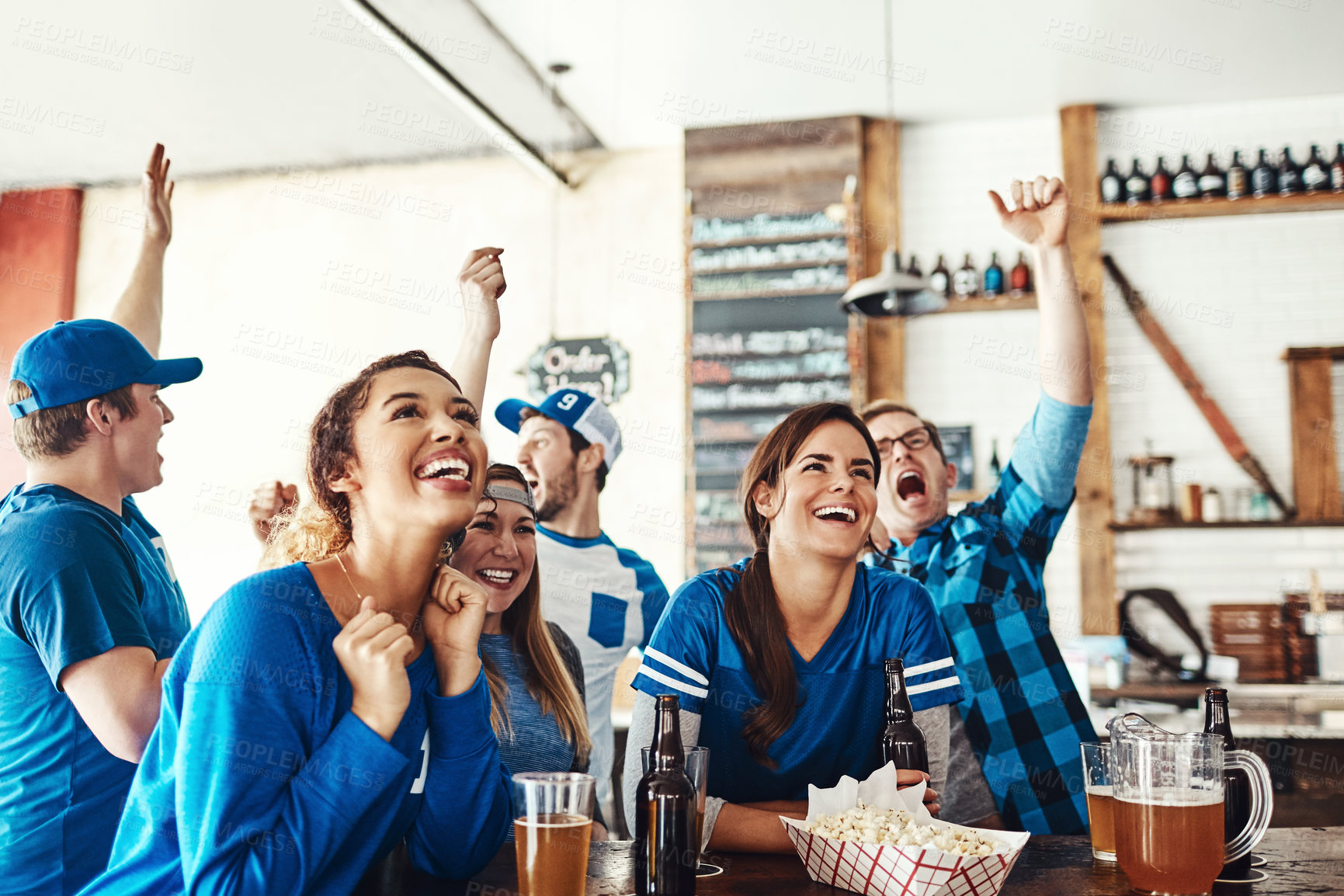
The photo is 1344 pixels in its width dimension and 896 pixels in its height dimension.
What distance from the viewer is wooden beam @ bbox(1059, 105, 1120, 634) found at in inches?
A: 189

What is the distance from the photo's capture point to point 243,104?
5.23 m

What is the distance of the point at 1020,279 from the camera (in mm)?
4969

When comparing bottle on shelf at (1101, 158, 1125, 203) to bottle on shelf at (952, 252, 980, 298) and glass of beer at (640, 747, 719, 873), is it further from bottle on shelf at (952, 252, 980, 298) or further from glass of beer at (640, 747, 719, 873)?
glass of beer at (640, 747, 719, 873)

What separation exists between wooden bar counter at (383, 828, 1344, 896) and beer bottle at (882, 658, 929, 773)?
0.20m

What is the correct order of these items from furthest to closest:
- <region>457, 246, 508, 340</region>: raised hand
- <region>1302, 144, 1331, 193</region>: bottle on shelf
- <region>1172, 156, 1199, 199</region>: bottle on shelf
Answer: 1. <region>1172, 156, 1199, 199</region>: bottle on shelf
2. <region>1302, 144, 1331, 193</region>: bottle on shelf
3. <region>457, 246, 508, 340</region>: raised hand

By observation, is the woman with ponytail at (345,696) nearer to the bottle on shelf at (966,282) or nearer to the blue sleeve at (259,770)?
the blue sleeve at (259,770)

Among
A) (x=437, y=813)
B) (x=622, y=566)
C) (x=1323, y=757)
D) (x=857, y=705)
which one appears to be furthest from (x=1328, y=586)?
(x=437, y=813)

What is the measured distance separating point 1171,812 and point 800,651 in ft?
2.22

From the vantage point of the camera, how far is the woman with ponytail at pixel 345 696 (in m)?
1.16

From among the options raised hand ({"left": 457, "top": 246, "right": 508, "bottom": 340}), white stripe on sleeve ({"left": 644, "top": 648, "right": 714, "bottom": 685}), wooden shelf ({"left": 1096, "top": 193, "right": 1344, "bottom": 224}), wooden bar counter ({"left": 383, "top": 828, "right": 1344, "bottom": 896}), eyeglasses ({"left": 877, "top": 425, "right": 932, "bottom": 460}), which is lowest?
wooden bar counter ({"left": 383, "top": 828, "right": 1344, "bottom": 896})

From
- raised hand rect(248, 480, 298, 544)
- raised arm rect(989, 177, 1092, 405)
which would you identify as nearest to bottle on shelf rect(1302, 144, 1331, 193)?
raised arm rect(989, 177, 1092, 405)

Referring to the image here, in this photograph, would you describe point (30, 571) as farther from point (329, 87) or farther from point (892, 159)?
point (892, 159)

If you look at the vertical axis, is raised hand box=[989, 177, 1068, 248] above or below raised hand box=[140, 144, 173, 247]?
below

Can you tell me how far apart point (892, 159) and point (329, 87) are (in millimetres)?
2767
